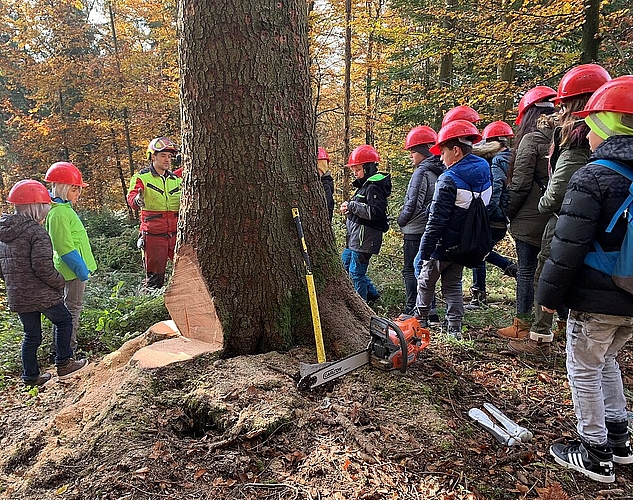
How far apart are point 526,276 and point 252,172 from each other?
3.12 metres

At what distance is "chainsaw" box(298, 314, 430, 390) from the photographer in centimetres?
284

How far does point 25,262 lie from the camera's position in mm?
4371

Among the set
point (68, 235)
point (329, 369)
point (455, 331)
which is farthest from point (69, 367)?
point (455, 331)

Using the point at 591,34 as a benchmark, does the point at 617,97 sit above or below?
below

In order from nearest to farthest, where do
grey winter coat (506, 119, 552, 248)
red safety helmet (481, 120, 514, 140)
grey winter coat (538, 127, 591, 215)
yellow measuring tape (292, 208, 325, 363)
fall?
1. yellow measuring tape (292, 208, 325, 363)
2. grey winter coat (538, 127, 591, 215)
3. grey winter coat (506, 119, 552, 248)
4. red safety helmet (481, 120, 514, 140)

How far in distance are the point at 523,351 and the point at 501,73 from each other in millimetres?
8974

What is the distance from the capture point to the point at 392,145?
16672mm

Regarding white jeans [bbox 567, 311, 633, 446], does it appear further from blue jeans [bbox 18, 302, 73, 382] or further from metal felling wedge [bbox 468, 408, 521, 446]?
blue jeans [bbox 18, 302, 73, 382]

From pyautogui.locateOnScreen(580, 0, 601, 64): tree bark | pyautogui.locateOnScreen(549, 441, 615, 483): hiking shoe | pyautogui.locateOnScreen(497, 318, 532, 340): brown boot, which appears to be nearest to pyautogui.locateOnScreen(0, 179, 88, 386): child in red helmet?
pyautogui.locateOnScreen(549, 441, 615, 483): hiking shoe

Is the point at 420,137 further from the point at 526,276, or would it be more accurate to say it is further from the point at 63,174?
the point at 63,174

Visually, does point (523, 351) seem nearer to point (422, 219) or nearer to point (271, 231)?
point (422, 219)

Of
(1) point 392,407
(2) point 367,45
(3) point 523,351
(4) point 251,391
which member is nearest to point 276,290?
(4) point 251,391

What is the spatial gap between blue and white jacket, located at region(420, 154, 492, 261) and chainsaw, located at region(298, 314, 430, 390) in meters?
1.38

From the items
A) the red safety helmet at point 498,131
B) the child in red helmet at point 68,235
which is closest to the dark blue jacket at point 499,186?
the red safety helmet at point 498,131
